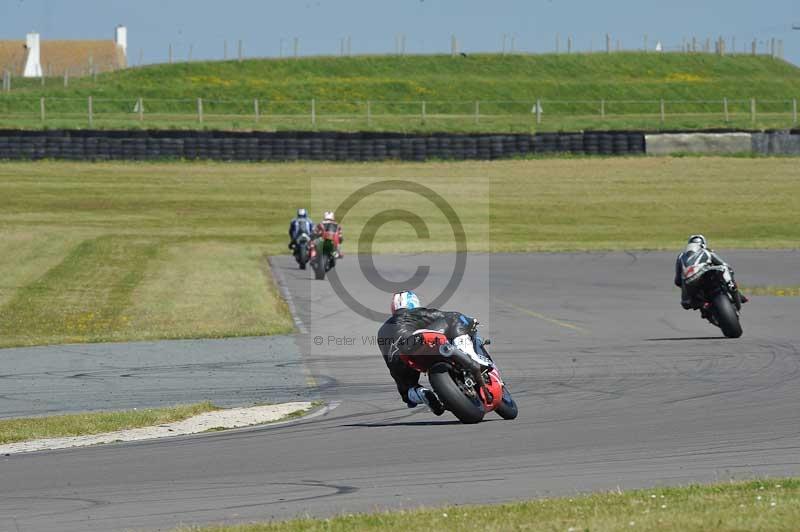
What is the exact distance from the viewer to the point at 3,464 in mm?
11414

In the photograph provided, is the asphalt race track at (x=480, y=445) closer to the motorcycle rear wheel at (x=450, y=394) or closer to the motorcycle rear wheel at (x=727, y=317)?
the motorcycle rear wheel at (x=450, y=394)

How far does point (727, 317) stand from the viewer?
19.6 metres

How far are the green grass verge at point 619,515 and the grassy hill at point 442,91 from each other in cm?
5690

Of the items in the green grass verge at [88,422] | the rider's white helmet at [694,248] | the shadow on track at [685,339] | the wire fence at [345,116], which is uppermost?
the wire fence at [345,116]

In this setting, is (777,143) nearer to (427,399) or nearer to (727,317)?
(727,317)

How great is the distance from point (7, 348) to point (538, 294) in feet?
37.1

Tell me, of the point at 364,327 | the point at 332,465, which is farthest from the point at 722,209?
the point at 332,465

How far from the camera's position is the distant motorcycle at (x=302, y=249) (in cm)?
3406

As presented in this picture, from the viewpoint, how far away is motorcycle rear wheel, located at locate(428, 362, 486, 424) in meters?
12.4

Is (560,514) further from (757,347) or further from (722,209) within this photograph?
(722,209)

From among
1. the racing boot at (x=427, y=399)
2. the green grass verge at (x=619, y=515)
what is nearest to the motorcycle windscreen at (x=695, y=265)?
the racing boot at (x=427, y=399)

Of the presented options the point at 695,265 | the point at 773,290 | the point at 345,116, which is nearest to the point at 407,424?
the point at 695,265

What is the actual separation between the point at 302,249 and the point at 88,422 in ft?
68.3

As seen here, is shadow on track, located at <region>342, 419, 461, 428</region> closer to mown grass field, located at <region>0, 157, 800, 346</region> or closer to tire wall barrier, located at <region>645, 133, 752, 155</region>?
mown grass field, located at <region>0, 157, 800, 346</region>
